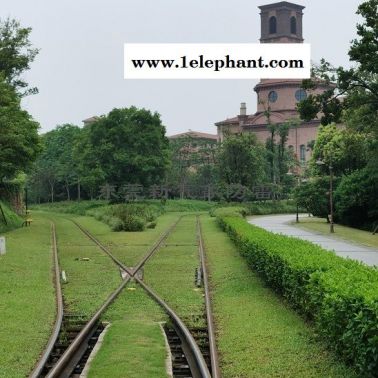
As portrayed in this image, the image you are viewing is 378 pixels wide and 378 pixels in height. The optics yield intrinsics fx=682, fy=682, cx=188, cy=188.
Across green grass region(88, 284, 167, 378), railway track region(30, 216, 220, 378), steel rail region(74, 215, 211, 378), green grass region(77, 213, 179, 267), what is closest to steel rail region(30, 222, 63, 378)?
railway track region(30, 216, 220, 378)

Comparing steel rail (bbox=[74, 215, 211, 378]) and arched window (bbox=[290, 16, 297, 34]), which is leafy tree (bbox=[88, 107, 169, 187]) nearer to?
arched window (bbox=[290, 16, 297, 34])

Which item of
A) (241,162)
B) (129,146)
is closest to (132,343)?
(129,146)

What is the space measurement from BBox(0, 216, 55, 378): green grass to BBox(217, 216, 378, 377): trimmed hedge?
405cm

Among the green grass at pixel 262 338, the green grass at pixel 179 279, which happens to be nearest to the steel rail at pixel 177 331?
the green grass at pixel 179 279

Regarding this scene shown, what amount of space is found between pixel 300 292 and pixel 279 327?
29.0 inches

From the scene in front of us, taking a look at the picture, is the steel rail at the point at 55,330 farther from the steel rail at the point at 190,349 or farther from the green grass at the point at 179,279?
the green grass at the point at 179,279

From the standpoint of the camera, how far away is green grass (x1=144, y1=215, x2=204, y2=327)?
13.5 meters

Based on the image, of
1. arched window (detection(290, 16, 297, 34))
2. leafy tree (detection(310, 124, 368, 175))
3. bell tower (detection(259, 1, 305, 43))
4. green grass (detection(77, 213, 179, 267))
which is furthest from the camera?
arched window (detection(290, 16, 297, 34))

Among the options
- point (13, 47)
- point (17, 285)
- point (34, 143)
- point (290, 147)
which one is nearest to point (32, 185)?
point (290, 147)

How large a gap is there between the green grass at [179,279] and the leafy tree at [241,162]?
46.1 m

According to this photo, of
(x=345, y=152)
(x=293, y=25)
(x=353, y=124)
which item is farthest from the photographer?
(x=293, y=25)

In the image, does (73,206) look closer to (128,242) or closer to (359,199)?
(359,199)

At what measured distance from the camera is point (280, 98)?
102875 mm

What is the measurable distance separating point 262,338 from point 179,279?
7.61m
